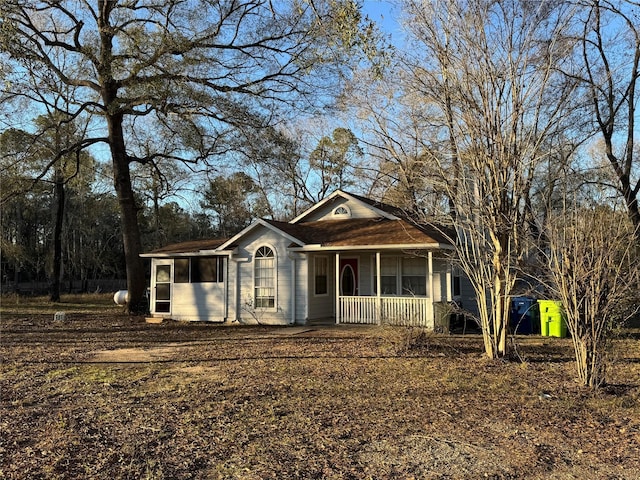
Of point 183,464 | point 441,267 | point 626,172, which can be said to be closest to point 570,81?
point 441,267

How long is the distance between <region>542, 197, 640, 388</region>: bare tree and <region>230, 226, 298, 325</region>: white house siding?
9.62 meters

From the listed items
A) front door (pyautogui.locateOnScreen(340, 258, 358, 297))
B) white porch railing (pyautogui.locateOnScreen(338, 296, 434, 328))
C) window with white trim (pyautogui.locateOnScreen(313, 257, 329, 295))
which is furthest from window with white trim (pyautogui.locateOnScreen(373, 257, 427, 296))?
window with white trim (pyautogui.locateOnScreen(313, 257, 329, 295))

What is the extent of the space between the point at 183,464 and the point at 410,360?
228 inches

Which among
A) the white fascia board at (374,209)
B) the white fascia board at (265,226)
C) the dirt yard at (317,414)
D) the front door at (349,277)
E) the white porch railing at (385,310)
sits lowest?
the dirt yard at (317,414)

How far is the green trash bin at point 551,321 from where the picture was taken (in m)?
13.3

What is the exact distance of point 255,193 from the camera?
132ft

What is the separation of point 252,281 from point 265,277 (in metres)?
0.48

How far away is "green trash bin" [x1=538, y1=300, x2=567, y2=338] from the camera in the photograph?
1330 cm

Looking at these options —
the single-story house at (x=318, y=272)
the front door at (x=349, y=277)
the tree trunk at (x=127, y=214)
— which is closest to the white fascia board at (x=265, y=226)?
the single-story house at (x=318, y=272)

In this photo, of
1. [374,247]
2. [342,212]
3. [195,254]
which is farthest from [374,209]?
[195,254]

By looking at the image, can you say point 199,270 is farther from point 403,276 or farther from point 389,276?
point 403,276

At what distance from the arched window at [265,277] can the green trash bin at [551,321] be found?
779 centimetres

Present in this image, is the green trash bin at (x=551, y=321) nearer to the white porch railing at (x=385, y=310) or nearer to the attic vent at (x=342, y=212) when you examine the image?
the white porch railing at (x=385, y=310)

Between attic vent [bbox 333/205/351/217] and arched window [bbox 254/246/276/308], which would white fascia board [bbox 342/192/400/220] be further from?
arched window [bbox 254/246/276/308]
